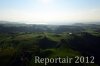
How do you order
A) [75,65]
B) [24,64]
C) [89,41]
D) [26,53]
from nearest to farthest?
[75,65] < [24,64] < [26,53] < [89,41]

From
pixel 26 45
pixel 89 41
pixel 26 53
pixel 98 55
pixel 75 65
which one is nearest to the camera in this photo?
pixel 75 65

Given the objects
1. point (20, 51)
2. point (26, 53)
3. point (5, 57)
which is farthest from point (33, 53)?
point (5, 57)

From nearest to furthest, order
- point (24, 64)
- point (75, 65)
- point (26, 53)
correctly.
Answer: point (75, 65) → point (24, 64) → point (26, 53)

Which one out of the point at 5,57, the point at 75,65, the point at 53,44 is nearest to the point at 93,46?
the point at 53,44

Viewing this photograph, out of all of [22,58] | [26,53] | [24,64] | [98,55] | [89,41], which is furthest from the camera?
[89,41]

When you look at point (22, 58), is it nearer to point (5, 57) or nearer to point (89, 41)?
point (5, 57)

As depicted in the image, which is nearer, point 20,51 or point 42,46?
point 20,51

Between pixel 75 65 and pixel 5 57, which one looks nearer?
pixel 75 65

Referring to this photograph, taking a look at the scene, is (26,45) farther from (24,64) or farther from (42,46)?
(24,64)

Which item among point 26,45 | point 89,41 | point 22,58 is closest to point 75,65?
point 22,58
